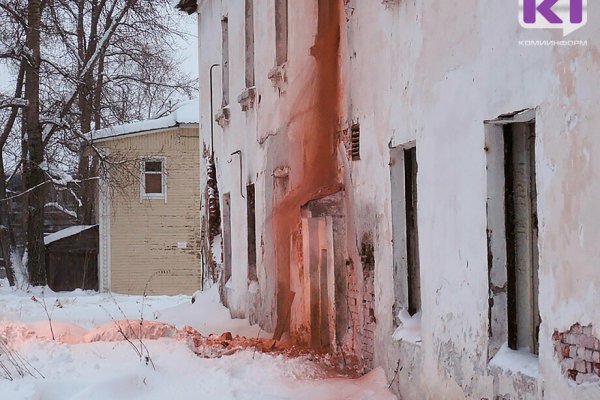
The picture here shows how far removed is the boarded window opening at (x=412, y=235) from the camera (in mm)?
8320

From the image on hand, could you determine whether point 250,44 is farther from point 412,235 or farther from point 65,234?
point 65,234

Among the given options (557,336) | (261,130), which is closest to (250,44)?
(261,130)

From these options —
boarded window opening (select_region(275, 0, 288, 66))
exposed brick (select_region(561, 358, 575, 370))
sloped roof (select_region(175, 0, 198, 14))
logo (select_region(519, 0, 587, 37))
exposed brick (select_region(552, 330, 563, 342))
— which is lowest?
exposed brick (select_region(561, 358, 575, 370))

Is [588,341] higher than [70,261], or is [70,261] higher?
[588,341]

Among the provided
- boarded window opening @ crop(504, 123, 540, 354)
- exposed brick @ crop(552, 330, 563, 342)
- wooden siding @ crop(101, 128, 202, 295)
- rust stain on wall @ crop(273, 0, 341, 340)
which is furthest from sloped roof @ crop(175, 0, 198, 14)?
exposed brick @ crop(552, 330, 563, 342)

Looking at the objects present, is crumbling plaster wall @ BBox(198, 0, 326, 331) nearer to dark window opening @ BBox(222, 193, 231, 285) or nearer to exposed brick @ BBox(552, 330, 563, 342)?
dark window opening @ BBox(222, 193, 231, 285)

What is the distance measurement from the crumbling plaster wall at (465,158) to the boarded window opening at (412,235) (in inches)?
8.3

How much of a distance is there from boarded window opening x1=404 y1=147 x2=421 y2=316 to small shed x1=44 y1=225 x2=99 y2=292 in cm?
2513

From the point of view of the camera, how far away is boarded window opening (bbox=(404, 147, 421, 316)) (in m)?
8.32

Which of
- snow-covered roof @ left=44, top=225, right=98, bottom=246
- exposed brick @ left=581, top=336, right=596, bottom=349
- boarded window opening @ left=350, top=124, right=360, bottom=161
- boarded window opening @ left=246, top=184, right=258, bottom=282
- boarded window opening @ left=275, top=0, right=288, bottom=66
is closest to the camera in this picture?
exposed brick @ left=581, top=336, right=596, bottom=349

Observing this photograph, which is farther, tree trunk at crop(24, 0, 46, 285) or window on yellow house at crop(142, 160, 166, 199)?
window on yellow house at crop(142, 160, 166, 199)

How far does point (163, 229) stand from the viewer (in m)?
30.6

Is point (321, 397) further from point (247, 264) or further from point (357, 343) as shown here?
point (247, 264)

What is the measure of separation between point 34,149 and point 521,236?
22.5m
